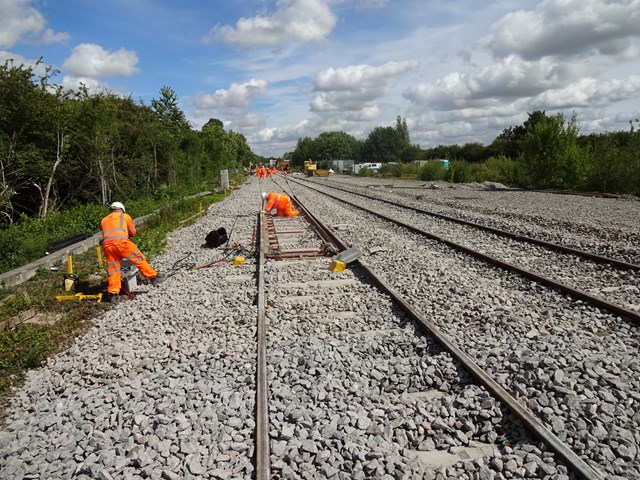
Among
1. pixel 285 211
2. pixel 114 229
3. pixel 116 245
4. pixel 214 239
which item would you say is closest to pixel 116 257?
pixel 116 245

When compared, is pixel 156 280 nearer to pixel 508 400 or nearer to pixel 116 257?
pixel 116 257

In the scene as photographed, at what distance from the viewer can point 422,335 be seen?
5.06m

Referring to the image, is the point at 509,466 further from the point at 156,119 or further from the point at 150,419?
the point at 156,119

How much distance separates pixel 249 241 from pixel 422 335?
23.9 feet

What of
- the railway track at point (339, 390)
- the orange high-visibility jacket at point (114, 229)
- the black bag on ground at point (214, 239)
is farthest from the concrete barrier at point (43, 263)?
the black bag on ground at point (214, 239)

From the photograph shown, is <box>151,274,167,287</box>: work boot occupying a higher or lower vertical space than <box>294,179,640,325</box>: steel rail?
lower

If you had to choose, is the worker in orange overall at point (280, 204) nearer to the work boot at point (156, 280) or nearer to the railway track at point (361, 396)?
the work boot at point (156, 280)

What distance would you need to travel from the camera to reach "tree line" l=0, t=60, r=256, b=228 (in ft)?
42.4

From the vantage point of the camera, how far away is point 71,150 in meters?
16.4

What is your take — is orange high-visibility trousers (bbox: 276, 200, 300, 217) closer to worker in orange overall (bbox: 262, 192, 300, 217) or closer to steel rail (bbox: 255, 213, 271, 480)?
worker in orange overall (bbox: 262, 192, 300, 217)

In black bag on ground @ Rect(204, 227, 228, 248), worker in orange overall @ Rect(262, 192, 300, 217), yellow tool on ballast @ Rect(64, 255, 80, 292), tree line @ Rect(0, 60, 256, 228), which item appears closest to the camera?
yellow tool on ballast @ Rect(64, 255, 80, 292)

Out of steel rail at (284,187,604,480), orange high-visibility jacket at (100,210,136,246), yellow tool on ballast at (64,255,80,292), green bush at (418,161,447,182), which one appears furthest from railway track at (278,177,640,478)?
green bush at (418,161,447,182)

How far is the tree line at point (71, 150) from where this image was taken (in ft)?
42.4

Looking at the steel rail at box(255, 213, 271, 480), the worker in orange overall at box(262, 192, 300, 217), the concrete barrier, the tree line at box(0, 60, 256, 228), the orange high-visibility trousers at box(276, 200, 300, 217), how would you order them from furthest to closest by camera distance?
the orange high-visibility trousers at box(276, 200, 300, 217) < the worker in orange overall at box(262, 192, 300, 217) < the tree line at box(0, 60, 256, 228) < the concrete barrier < the steel rail at box(255, 213, 271, 480)
